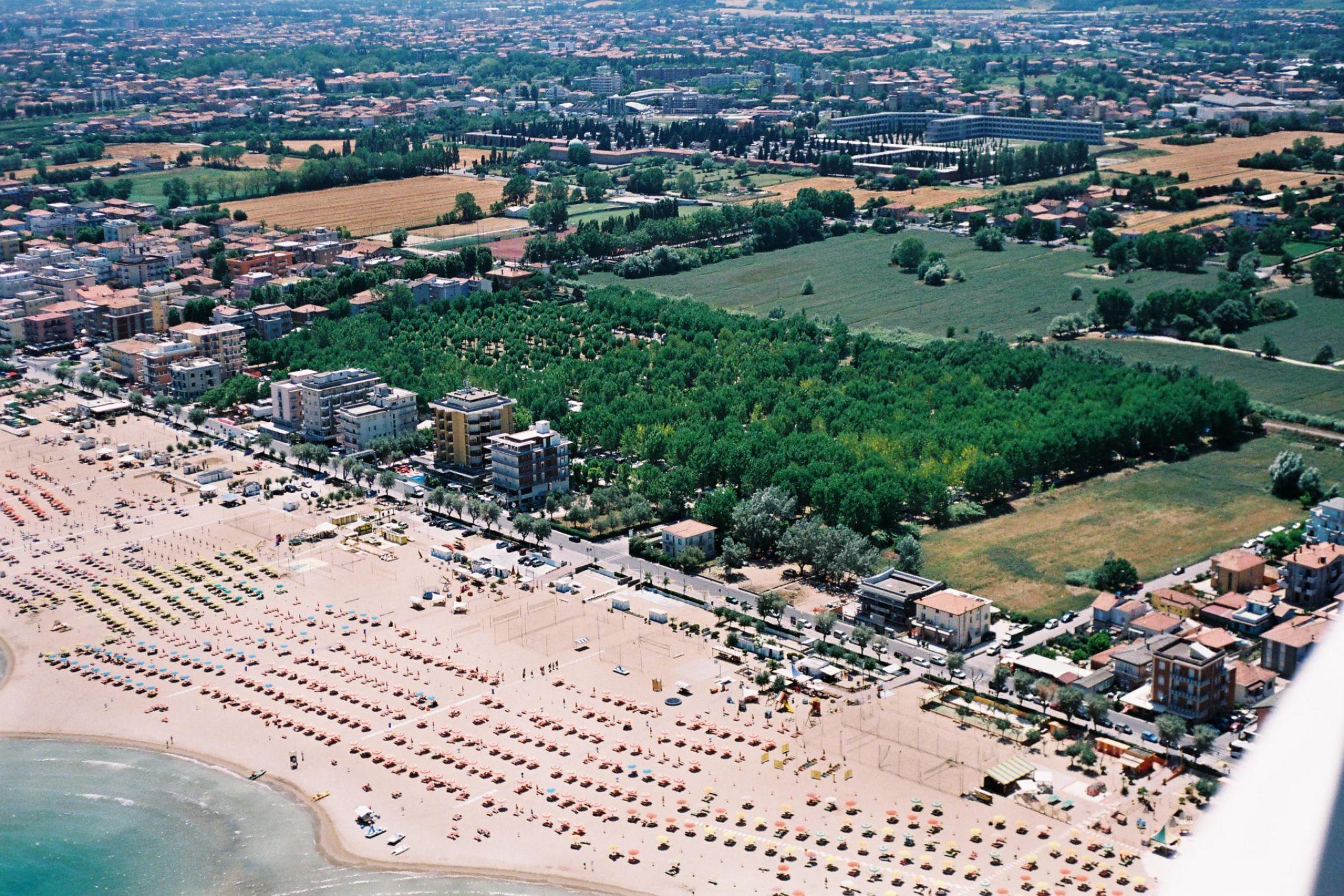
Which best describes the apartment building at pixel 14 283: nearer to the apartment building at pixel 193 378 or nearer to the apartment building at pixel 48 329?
the apartment building at pixel 48 329

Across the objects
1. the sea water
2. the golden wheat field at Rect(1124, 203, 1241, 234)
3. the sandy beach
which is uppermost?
the golden wheat field at Rect(1124, 203, 1241, 234)

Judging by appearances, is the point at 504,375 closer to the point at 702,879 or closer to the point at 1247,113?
the point at 702,879

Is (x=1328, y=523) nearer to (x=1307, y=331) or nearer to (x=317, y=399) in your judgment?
(x=1307, y=331)

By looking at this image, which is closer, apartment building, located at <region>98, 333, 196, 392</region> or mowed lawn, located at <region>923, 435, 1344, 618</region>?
mowed lawn, located at <region>923, 435, 1344, 618</region>

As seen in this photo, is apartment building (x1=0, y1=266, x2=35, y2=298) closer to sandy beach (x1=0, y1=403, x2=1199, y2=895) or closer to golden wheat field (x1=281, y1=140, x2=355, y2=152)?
sandy beach (x1=0, y1=403, x2=1199, y2=895)

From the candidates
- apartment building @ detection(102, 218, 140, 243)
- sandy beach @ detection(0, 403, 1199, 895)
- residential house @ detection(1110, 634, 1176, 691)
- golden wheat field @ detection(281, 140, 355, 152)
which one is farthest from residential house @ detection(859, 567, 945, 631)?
golden wheat field @ detection(281, 140, 355, 152)

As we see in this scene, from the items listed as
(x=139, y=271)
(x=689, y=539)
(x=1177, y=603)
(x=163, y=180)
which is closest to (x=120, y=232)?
(x=139, y=271)

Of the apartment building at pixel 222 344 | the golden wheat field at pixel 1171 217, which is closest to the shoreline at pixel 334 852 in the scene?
the apartment building at pixel 222 344
